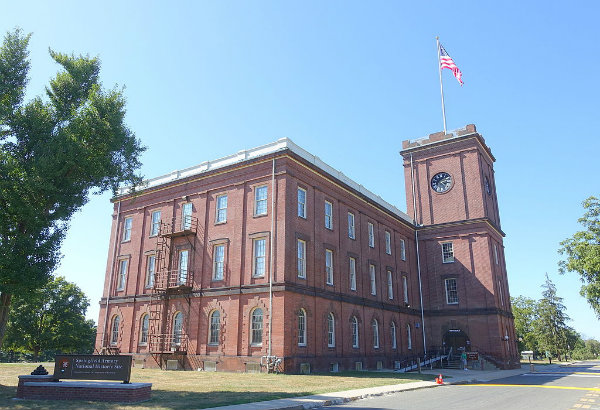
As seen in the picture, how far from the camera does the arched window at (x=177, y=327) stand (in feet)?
97.6

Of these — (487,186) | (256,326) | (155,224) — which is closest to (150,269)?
(155,224)

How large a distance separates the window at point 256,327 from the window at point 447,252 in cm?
2402

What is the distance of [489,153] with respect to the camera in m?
50.1

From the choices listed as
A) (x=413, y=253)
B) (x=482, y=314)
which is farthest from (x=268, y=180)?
(x=482, y=314)

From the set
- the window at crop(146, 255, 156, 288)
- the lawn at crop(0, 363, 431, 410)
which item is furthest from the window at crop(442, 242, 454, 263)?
Answer: the window at crop(146, 255, 156, 288)

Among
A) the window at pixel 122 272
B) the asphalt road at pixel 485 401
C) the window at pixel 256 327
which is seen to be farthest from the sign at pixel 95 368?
the window at pixel 122 272

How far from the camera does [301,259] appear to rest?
2853cm

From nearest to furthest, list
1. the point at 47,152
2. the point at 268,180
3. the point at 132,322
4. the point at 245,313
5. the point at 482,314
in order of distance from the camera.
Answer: the point at 47,152
the point at 245,313
the point at 268,180
the point at 132,322
the point at 482,314

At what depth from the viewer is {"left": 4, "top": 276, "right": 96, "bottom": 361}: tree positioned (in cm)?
4894

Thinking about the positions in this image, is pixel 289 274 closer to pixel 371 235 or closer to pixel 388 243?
pixel 371 235

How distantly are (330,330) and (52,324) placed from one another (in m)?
36.6

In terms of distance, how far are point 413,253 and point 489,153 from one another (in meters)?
15.1

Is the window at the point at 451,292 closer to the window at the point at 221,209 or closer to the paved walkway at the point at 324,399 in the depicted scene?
the paved walkway at the point at 324,399

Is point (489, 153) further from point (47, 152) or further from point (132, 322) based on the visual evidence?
point (47, 152)
